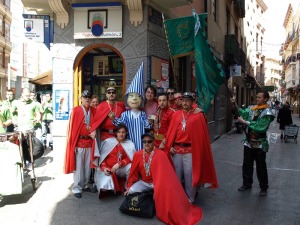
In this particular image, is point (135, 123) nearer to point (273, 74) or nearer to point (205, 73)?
point (205, 73)

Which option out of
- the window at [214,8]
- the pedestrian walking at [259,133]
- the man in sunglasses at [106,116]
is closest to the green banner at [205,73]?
the pedestrian walking at [259,133]

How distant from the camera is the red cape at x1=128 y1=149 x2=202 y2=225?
446 cm

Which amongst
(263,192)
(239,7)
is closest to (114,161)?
(263,192)

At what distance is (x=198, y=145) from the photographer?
5078mm

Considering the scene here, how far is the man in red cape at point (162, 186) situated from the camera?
4480 mm

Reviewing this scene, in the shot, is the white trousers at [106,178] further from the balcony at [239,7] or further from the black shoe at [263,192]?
the balcony at [239,7]

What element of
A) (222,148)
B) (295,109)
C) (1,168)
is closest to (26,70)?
(295,109)

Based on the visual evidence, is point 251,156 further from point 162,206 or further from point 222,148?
point 222,148

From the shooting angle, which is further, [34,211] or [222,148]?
[222,148]

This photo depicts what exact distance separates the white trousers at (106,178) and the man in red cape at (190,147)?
80 cm

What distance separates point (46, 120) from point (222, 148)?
5.94 meters

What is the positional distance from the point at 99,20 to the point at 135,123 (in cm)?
313

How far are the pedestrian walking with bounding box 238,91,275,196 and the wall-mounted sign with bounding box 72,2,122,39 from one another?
137 inches

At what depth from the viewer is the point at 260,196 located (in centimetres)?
578
